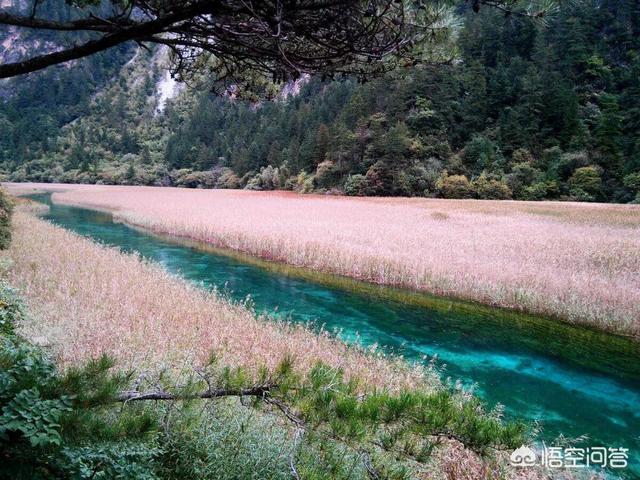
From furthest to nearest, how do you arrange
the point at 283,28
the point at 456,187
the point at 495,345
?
the point at 456,187 → the point at 495,345 → the point at 283,28

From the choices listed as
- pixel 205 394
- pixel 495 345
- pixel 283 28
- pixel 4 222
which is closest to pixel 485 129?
pixel 495 345

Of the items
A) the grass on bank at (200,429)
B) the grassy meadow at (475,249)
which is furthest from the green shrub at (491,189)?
the grass on bank at (200,429)

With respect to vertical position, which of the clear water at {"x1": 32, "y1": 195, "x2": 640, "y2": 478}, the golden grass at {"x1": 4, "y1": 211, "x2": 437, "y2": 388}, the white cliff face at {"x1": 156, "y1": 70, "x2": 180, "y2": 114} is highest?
the white cliff face at {"x1": 156, "y1": 70, "x2": 180, "y2": 114}

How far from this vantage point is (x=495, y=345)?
9969 mm

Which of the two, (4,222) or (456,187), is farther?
(456,187)

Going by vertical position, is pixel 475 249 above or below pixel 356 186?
below

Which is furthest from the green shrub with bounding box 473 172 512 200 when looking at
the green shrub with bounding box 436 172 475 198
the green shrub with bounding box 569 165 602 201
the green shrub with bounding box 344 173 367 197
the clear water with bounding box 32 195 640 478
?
the clear water with bounding box 32 195 640 478

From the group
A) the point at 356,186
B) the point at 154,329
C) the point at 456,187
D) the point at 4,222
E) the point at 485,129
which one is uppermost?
the point at 485,129

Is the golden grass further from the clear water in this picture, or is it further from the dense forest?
the dense forest
